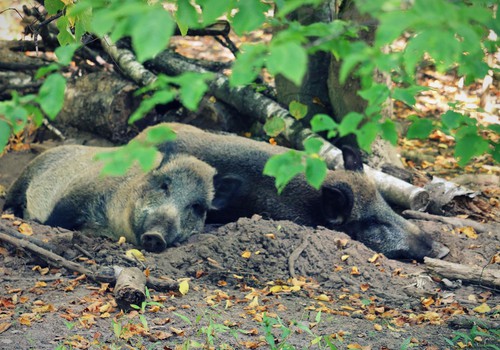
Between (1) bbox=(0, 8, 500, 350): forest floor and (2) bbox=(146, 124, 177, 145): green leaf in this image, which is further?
(1) bbox=(0, 8, 500, 350): forest floor

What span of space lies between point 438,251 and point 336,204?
1.12m

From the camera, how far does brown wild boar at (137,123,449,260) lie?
7730 mm

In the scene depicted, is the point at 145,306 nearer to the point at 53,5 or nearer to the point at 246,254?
the point at 246,254

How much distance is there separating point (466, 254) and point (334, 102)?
109 inches

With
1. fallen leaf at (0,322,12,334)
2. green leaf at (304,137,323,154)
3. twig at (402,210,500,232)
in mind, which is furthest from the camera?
twig at (402,210,500,232)

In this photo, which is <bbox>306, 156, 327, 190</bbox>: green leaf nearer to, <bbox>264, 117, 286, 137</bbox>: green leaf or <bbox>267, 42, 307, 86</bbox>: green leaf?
<bbox>267, 42, 307, 86</bbox>: green leaf

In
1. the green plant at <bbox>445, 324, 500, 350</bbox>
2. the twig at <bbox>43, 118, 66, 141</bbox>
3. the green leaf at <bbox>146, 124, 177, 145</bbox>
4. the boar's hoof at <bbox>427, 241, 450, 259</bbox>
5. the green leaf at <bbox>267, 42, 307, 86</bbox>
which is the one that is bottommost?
the twig at <bbox>43, 118, 66, 141</bbox>

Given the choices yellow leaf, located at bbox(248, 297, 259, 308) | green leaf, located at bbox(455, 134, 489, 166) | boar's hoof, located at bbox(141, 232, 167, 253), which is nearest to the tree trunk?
boar's hoof, located at bbox(141, 232, 167, 253)

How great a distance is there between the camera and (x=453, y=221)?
26.3ft

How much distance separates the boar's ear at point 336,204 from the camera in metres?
7.69

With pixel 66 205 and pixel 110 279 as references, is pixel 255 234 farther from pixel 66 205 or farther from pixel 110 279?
pixel 66 205

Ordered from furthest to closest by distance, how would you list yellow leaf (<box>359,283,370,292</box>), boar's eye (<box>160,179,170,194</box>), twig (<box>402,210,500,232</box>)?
twig (<box>402,210,500,232</box>) → boar's eye (<box>160,179,170,194</box>) → yellow leaf (<box>359,283,370,292</box>)

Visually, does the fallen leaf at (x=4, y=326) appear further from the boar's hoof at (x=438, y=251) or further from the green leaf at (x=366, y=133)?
the boar's hoof at (x=438, y=251)

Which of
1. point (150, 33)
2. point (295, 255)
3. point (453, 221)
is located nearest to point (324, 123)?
point (150, 33)
